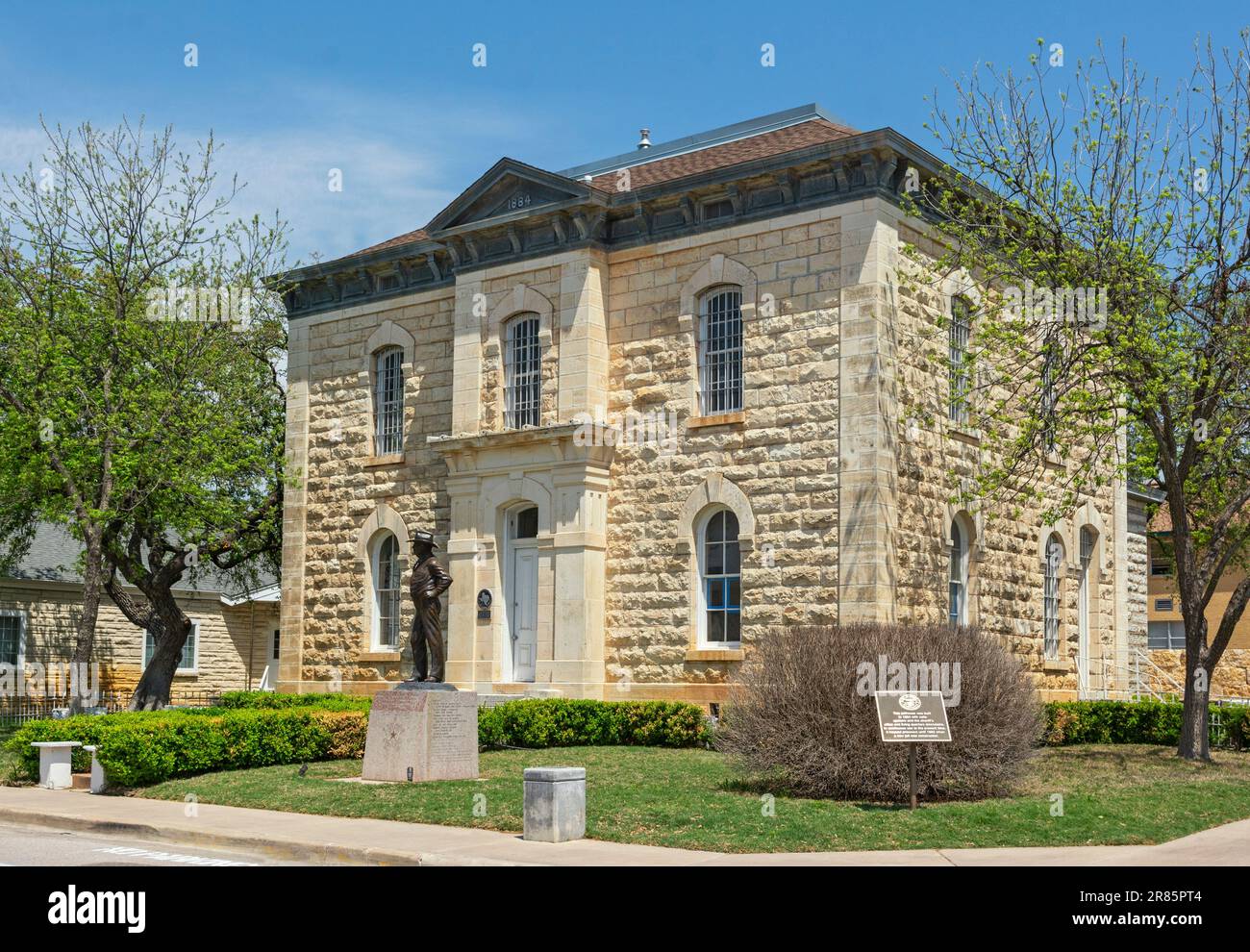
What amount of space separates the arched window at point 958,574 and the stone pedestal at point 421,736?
370 inches

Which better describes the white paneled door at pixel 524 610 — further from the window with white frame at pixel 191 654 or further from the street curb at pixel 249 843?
the window with white frame at pixel 191 654

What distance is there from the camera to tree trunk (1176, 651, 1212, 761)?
765 inches

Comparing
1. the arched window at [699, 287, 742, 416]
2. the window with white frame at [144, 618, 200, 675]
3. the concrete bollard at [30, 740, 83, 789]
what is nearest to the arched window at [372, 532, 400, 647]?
the arched window at [699, 287, 742, 416]

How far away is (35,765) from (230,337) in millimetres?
10933

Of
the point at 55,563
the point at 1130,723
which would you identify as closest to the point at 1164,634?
the point at 1130,723

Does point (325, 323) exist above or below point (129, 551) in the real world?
above

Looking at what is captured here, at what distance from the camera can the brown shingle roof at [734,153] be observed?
78.4ft

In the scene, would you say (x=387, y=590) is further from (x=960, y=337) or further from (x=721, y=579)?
(x=960, y=337)

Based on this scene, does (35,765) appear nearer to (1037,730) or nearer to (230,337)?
(230,337)

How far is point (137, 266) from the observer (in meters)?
25.3

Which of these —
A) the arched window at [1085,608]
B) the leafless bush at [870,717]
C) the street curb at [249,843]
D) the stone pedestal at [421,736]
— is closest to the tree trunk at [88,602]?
the street curb at [249,843]

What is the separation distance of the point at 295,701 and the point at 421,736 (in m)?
9.34

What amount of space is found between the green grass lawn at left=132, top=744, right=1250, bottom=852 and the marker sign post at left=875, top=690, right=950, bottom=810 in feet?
2.32
